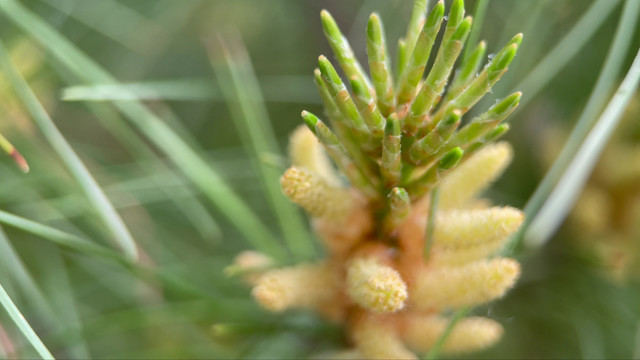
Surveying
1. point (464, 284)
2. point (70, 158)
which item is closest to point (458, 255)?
point (464, 284)

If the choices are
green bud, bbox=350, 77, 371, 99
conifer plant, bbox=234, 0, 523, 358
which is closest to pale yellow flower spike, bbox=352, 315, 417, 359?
conifer plant, bbox=234, 0, 523, 358

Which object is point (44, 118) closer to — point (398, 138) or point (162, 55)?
point (398, 138)

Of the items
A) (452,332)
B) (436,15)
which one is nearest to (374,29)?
(436,15)

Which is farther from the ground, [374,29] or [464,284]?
[374,29]

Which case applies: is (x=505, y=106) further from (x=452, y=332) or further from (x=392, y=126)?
(x=452, y=332)

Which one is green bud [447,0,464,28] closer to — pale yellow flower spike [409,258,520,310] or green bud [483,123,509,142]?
green bud [483,123,509,142]

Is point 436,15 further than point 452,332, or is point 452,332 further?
point 452,332
